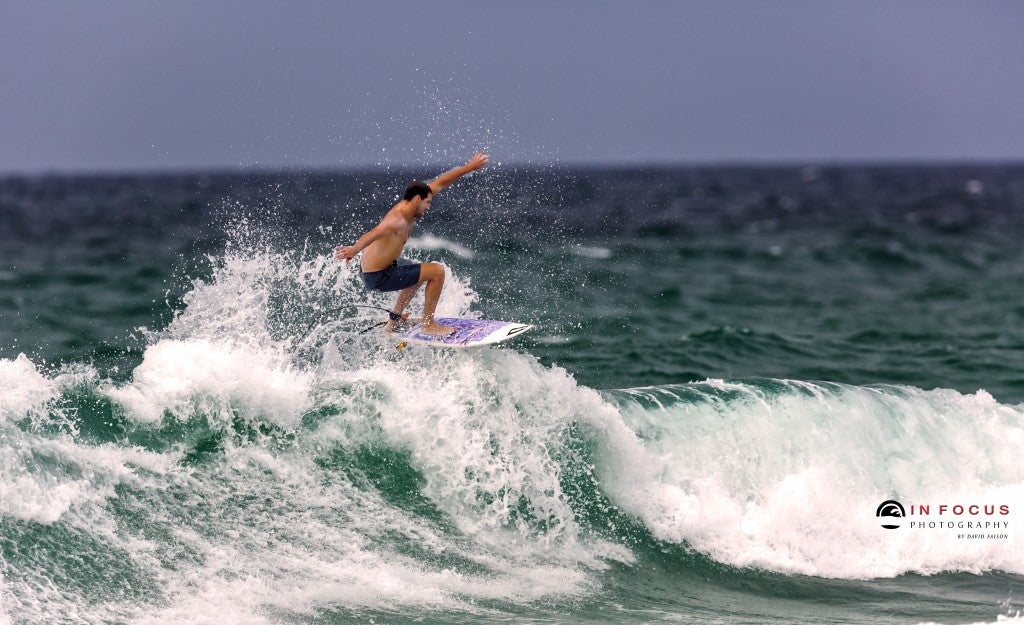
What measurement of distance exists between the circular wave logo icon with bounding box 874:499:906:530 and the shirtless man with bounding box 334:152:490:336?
4646 millimetres

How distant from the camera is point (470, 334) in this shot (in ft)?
34.0

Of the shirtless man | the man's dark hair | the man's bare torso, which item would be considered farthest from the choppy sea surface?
the man's dark hair

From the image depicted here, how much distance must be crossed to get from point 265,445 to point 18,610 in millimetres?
2719

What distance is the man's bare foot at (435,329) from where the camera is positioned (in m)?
10.3

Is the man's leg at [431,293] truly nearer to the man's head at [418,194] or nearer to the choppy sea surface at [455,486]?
the choppy sea surface at [455,486]

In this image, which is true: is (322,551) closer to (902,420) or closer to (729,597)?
(729,597)

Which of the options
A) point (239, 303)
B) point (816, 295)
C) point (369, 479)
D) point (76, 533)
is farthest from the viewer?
point (816, 295)

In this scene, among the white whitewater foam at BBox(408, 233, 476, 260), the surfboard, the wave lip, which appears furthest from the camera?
the white whitewater foam at BBox(408, 233, 476, 260)

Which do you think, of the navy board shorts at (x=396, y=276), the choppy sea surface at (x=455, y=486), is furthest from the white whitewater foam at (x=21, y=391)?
the navy board shorts at (x=396, y=276)

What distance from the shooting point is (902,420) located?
12.4 m

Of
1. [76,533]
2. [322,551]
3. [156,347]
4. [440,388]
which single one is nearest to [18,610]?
[76,533]

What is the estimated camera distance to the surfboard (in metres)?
10.2

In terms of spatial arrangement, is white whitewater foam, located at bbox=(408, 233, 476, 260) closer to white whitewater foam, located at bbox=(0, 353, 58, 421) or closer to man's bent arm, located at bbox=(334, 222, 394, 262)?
man's bent arm, located at bbox=(334, 222, 394, 262)

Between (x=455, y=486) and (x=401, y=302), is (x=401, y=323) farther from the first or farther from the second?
(x=455, y=486)
